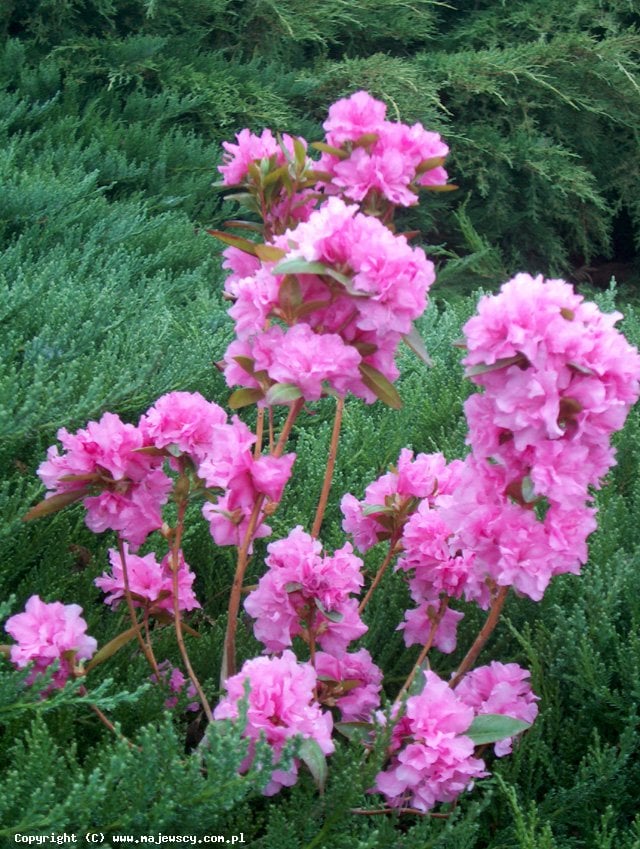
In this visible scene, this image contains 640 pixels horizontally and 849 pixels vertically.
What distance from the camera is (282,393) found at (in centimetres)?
91

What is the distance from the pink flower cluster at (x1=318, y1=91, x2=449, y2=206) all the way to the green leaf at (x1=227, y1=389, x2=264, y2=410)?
317 millimetres

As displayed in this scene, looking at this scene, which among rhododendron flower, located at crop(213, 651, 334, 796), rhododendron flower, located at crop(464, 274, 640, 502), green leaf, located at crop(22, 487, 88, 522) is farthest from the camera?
green leaf, located at crop(22, 487, 88, 522)

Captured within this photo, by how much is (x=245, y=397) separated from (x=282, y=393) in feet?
0.34

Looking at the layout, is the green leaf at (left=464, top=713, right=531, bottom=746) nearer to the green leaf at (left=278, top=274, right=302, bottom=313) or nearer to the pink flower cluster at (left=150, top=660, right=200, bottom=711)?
the pink flower cluster at (left=150, top=660, right=200, bottom=711)

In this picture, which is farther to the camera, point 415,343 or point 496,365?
point 415,343

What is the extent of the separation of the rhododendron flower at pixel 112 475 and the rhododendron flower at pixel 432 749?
0.39m

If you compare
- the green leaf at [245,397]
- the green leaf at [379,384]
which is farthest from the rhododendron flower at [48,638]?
the green leaf at [379,384]

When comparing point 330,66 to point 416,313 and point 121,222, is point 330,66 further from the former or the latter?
point 416,313

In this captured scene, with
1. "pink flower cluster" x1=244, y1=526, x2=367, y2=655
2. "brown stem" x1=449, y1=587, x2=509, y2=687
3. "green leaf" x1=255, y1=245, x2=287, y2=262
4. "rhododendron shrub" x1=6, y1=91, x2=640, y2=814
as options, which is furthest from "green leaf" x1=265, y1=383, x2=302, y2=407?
"brown stem" x1=449, y1=587, x2=509, y2=687

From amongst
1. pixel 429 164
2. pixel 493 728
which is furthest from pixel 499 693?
pixel 429 164

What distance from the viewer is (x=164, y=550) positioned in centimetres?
158

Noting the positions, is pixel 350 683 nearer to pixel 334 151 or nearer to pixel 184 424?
pixel 184 424

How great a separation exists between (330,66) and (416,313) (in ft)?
11.6

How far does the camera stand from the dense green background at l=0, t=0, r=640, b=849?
1.04m
